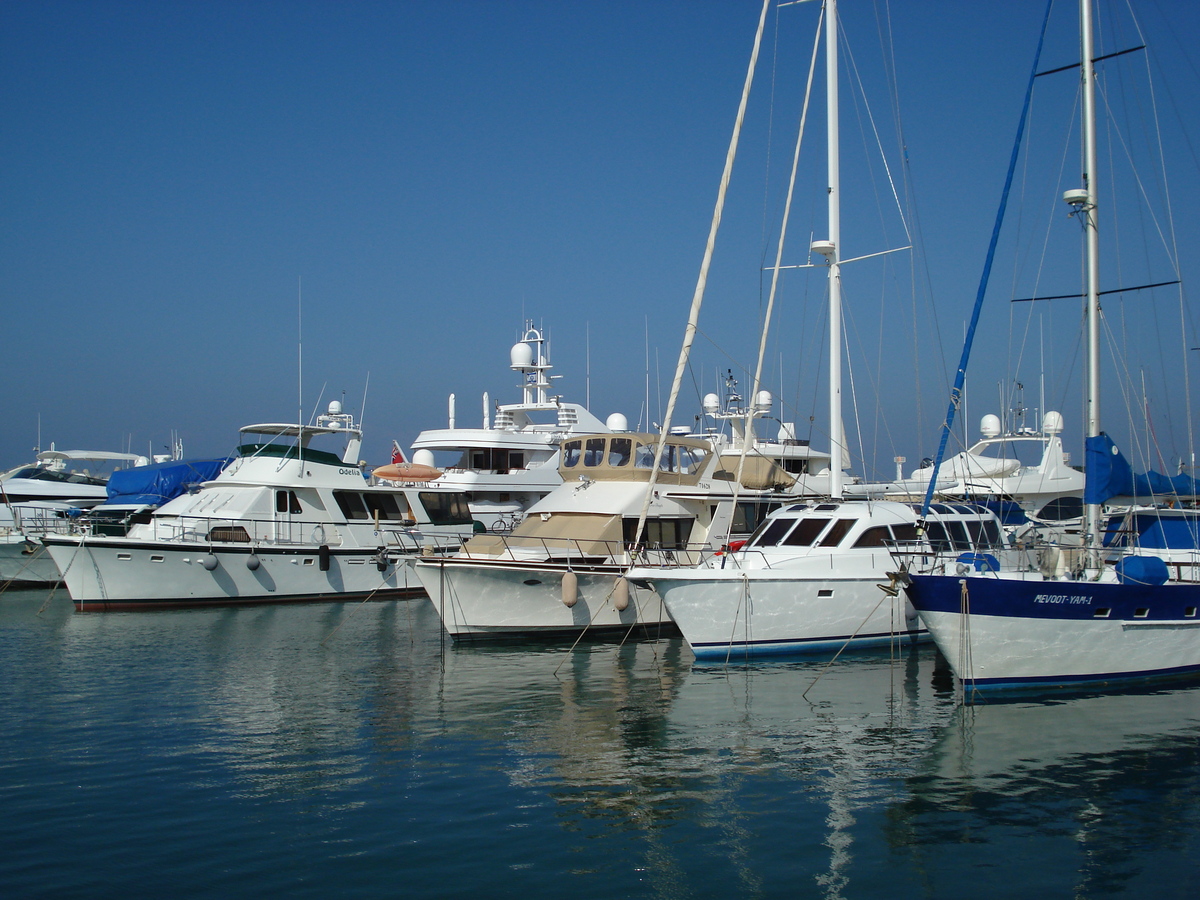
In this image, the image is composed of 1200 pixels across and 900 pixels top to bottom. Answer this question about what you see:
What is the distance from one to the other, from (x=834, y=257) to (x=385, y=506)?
15.8 metres

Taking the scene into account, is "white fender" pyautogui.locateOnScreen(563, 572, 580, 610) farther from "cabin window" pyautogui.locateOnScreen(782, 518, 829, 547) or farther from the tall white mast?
the tall white mast

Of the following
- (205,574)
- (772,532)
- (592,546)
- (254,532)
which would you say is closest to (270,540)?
(254,532)

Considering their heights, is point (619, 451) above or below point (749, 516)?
above

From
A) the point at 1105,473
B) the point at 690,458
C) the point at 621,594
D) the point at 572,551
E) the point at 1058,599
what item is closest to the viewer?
the point at 1058,599

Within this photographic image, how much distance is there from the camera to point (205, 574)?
78.3ft

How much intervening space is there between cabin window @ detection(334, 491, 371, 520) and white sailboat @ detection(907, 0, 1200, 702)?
18.5 meters

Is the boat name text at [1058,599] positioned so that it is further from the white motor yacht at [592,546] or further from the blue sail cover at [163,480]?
the blue sail cover at [163,480]

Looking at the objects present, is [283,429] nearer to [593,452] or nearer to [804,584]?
[593,452]

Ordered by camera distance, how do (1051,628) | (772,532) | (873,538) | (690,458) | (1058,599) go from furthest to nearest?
1. (690,458)
2. (772,532)
3. (873,538)
4. (1051,628)
5. (1058,599)

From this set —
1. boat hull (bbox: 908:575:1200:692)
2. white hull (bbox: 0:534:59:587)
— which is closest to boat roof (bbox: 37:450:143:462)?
white hull (bbox: 0:534:59:587)

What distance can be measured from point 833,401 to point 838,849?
10.9 metres

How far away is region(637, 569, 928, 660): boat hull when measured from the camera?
15188 mm

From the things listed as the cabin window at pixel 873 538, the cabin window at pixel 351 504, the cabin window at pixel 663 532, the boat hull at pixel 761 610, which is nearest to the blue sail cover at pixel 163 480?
the cabin window at pixel 351 504

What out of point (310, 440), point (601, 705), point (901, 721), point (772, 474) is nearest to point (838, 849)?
point (901, 721)
